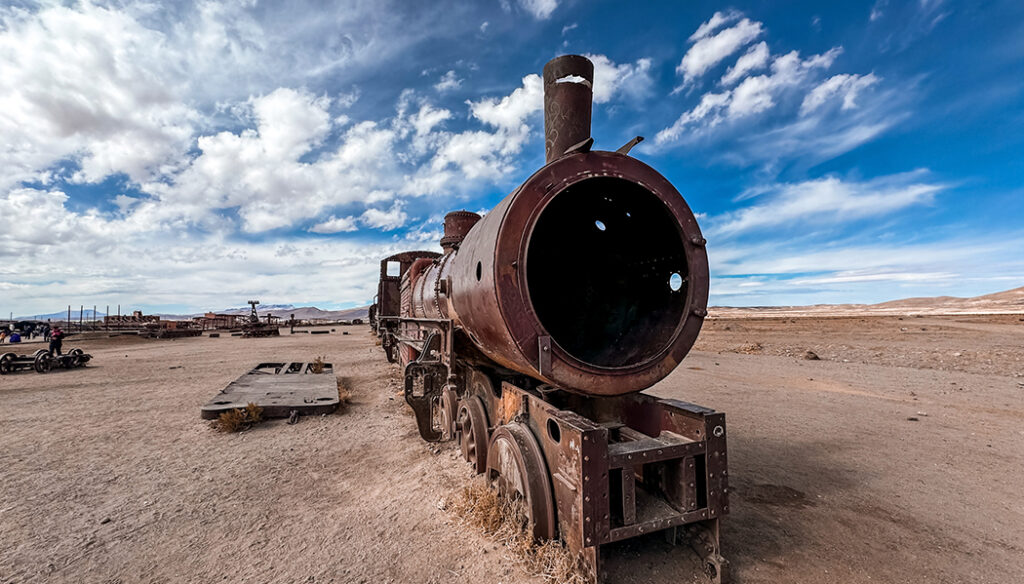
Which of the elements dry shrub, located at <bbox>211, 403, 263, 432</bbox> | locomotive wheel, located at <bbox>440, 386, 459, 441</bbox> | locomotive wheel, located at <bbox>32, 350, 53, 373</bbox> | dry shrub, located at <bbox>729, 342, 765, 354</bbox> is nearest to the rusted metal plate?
dry shrub, located at <bbox>211, 403, 263, 432</bbox>

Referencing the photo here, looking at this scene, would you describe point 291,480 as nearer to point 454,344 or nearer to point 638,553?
point 454,344

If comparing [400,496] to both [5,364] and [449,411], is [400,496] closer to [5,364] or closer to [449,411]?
[449,411]

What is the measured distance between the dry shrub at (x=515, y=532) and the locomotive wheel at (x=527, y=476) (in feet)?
0.26

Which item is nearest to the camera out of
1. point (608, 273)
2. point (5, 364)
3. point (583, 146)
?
point (583, 146)

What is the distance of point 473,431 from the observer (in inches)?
179

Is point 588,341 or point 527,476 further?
point 588,341

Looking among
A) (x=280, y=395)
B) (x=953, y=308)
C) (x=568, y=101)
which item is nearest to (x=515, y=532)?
(x=568, y=101)

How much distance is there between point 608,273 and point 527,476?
2.02 m

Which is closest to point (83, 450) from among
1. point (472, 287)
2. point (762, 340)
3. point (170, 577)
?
point (170, 577)

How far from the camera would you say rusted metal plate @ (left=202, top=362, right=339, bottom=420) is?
7.16 meters

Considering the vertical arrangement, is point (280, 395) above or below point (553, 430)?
below

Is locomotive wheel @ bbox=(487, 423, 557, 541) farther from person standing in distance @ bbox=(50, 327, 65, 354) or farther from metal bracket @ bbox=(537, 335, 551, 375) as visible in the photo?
person standing in distance @ bbox=(50, 327, 65, 354)

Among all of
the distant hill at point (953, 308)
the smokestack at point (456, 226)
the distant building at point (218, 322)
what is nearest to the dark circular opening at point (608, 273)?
the smokestack at point (456, 226)

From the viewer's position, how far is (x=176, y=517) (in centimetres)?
393
